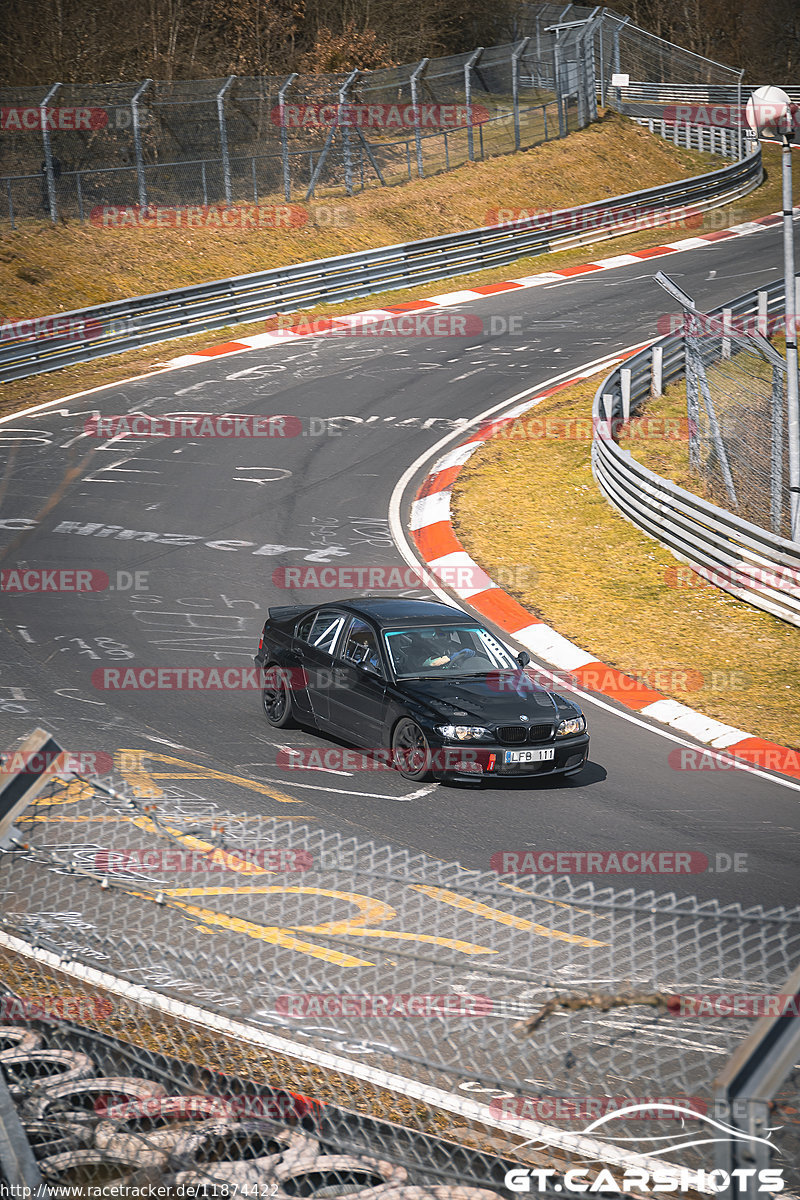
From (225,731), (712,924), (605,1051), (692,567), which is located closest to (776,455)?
(692,567)

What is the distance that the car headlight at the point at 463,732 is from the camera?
10.3 m

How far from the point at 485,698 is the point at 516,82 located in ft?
110

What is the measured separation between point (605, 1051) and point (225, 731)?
249 inches

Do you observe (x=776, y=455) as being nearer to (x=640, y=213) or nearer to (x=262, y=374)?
(x=262, y=374)

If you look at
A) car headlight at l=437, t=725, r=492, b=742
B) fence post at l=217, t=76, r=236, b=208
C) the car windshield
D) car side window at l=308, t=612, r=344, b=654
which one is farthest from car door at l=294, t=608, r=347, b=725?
fence post at l=217, t=76, r=236, b=208

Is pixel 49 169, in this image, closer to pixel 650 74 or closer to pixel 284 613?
pixel 284 613

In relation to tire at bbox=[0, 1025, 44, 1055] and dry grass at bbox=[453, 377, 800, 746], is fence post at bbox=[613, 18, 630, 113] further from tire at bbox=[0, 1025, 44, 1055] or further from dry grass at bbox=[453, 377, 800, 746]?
tire at bbox=[0, 1025, 44, 1055]

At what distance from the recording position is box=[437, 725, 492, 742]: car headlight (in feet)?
33.8

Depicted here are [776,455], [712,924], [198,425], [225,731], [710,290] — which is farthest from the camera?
[710,290]

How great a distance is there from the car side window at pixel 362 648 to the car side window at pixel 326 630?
0.65ft

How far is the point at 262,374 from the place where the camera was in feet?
85.8

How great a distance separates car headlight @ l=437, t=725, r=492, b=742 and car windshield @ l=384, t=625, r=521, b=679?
96 centimetres

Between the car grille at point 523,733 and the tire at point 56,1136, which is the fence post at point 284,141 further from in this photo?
the tire at point 56,1136

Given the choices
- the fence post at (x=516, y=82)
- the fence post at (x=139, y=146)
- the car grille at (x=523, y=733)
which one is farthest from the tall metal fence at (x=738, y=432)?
the fence post at (x=516, y=82)
